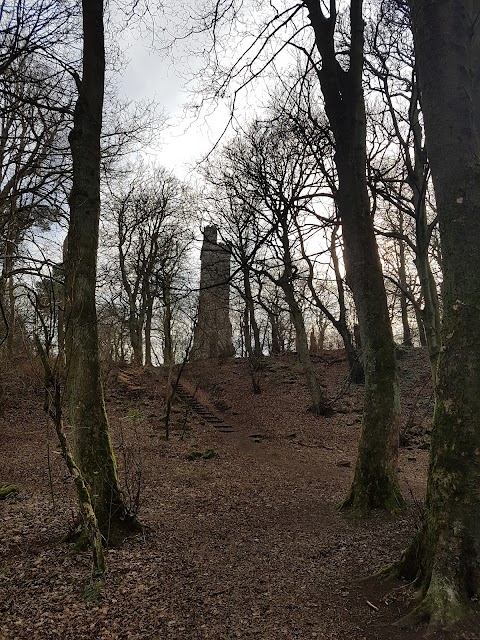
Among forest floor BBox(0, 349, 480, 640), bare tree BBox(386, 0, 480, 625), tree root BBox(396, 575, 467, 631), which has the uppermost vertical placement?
bare tree BBox(386, 0, 480, 625)

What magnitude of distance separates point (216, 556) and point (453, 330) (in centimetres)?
318

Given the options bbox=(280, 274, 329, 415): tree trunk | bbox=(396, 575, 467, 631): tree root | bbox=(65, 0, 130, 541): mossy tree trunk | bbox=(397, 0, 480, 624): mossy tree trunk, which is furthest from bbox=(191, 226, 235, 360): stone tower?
bbox=(396, 575, 467, 631): tree root

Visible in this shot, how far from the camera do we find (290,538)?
4.89 m

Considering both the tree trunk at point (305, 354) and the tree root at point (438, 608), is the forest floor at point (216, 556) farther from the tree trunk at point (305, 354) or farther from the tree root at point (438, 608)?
the tree trunk at point (305, 354)

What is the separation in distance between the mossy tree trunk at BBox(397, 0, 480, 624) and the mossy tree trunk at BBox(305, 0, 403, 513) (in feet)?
7.71

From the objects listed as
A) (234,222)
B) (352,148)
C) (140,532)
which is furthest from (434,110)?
(234,222)

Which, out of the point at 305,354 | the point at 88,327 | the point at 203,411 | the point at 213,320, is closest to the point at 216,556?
the point at 88,327

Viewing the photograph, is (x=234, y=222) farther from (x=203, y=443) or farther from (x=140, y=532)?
(x=140, y=532)

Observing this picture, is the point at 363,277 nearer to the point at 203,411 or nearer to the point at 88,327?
the point at 88,327

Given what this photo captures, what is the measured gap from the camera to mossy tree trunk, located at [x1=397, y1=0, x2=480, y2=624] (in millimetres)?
2697

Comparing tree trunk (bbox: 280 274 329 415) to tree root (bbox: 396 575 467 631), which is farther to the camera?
tree trunk (bbox: 280 274 329 415)

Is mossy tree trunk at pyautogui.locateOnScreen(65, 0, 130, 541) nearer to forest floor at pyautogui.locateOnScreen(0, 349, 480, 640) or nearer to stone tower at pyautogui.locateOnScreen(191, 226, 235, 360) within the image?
forest floor at pyautogui.locateOnScreen(0, 349, 480, 640)

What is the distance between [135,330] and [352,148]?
57.7 feet

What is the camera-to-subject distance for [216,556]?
176 inches
